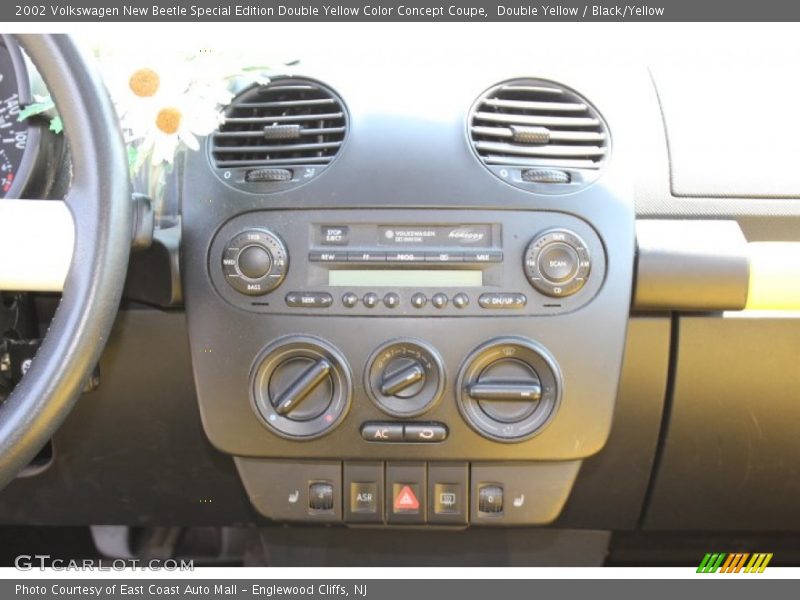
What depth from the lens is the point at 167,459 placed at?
136 centimetres

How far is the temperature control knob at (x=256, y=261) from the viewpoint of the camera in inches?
45.7

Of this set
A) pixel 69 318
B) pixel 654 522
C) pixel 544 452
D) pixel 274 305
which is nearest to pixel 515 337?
pixel 544 452

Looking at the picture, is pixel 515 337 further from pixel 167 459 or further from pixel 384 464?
pixel 167 459

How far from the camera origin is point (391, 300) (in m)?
1.16

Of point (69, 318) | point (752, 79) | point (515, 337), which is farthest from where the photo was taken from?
point (752, 79)

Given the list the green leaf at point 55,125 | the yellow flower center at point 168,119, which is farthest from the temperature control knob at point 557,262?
the green leaf at point 55,125

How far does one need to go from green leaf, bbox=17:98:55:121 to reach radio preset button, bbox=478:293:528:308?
2.22 ft

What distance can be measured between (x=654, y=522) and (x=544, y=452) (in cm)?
35

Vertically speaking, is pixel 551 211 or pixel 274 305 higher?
pixel 551 211

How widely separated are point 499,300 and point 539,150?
0.23 meters

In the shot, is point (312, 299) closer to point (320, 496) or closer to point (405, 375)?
point (405, 375)

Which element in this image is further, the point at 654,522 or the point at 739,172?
the point at 654,522

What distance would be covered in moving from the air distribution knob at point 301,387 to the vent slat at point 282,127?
0.28 m

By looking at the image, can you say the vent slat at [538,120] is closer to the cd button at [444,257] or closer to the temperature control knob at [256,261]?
the cd button at [444,257]
